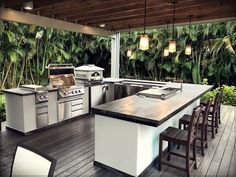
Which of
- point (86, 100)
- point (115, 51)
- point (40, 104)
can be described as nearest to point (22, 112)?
point (40, 104)

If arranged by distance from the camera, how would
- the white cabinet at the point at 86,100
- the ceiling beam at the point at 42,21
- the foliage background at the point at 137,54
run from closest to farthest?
the ceiling beam at the point at 42,21, the white cabinet at the point at 86,100, the foliage background at the point at 137,54

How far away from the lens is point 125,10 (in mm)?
4609

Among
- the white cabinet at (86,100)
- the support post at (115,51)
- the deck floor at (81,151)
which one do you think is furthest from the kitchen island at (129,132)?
the support post at (115,51)

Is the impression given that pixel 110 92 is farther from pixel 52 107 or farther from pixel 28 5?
pixel 28 5

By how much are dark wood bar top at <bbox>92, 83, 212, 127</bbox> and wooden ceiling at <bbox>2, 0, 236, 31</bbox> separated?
189 centimetres

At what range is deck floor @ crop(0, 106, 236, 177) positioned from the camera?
9.49ft

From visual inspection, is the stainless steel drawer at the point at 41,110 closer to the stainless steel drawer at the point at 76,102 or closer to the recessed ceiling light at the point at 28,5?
the stainless steel drawer at the point at 76,102

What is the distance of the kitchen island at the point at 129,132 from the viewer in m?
2.58

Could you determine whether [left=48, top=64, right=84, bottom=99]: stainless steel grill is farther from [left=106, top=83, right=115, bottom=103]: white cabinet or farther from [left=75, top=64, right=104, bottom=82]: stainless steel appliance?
[left=106, top=83, right=115, bottom=103]: white cabinet

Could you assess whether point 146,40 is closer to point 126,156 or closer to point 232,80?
point 126,156

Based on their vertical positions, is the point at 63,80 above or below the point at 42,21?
below

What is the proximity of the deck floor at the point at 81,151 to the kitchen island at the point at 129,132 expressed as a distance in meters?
0.18

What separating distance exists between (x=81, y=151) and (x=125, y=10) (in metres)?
3.02

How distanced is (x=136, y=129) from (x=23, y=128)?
8.17ft
